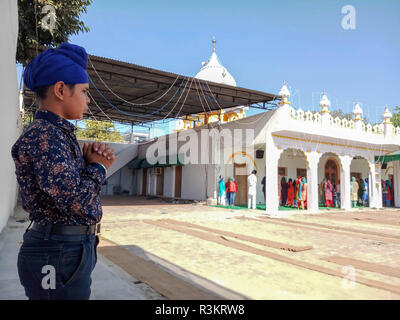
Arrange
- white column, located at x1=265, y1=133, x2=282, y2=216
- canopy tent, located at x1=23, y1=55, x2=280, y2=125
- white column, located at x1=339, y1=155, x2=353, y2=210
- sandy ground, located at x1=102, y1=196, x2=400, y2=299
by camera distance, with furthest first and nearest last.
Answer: white column, located at x1=339, y1=155, x2=353, y2=210 < white column, located at x1=265, y1=133, x2=282, y2=216 < canopy tent, located at x1=23, y1=55, x2=280, y2=125 < sandy ground, located at x1=102, y1=196, x2=400, y2=299

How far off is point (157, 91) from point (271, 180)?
6.41 m

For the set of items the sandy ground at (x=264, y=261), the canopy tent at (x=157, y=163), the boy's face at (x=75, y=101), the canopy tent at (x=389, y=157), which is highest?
the canopy tent at (x=389, y=157)

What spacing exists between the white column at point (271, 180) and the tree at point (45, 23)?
843 cm

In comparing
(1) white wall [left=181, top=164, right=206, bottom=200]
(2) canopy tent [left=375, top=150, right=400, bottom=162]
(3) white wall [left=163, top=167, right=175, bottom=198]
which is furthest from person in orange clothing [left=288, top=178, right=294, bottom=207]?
(3) white wall [left=163, top=167, right=175, bottom=198]

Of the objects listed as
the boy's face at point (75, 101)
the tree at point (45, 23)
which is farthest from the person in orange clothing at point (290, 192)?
the boy's face at point (75, 101)

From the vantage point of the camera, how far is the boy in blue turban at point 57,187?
1.10 metres

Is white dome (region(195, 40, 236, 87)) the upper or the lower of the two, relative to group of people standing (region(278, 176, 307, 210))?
upper

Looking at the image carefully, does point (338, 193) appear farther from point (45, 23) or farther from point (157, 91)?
point (45, 23)

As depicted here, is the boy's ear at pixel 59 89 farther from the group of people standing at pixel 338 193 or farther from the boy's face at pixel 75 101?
the group of people standing at pixel 338 193

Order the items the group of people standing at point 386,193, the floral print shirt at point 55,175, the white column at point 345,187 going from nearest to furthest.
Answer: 1. the floral print shirt at point 55,175
2. the white column at point 345,187
3. the group of people standing at point 386,193

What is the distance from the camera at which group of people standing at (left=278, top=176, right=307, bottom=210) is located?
46.9 ft

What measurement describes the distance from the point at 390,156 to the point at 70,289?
20057 mm

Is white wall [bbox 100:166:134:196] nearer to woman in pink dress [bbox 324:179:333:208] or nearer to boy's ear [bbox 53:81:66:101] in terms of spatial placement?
woman in pink dress [bbox 324:179:333:208]
